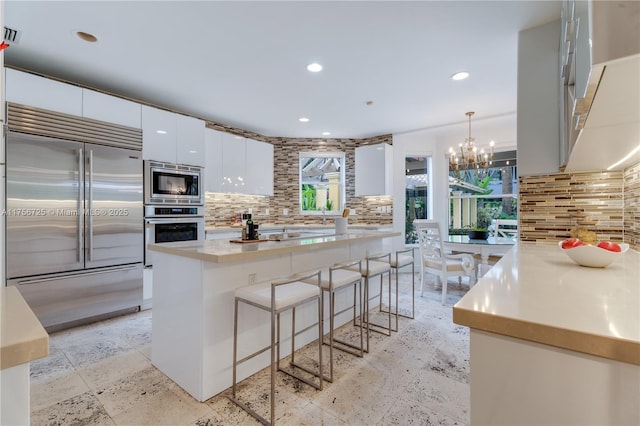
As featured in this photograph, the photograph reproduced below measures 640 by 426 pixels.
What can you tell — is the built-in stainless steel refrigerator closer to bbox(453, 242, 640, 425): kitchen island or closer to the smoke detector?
the smoke detector

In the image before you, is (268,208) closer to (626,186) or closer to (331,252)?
(331,252)

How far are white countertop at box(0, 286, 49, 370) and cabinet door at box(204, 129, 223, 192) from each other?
154 inches

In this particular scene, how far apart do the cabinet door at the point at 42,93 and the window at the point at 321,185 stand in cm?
363

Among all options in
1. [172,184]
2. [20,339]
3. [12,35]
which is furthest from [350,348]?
[12,35]

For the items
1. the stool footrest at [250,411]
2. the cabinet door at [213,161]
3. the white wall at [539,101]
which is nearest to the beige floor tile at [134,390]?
the stool footrest at [250,411]

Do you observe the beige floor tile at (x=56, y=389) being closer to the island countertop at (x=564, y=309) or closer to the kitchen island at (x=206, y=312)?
the kitchen island at (x=206, y=312)

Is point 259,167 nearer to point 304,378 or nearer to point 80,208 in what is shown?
point 80,208

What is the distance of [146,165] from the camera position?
348 centimetres

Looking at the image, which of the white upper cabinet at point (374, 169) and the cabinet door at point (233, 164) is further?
the white upper cabinet at point (374, 169)

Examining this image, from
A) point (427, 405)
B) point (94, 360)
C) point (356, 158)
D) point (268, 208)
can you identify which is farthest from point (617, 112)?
point (268, 208)

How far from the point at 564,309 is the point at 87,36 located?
3.51 m

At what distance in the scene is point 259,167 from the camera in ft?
17.4

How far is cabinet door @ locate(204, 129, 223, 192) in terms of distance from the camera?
4480 millimetres

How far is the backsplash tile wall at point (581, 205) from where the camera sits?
6.04 feet
